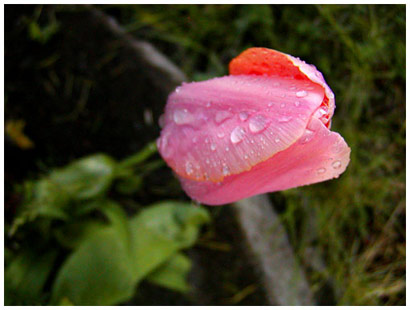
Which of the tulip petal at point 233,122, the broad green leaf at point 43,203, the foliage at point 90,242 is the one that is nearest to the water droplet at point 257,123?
the tulip petal at point 233,122

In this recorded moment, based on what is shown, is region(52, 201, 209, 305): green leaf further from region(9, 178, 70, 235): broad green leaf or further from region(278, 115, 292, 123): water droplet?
region(278, 115, 292, 123): water droplet

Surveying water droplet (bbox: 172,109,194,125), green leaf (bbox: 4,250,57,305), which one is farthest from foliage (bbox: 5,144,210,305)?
water droplet (bbox: 172,109,194,125)

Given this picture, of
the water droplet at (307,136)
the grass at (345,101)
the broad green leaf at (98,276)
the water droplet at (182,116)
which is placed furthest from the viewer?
the grass at (345,101)

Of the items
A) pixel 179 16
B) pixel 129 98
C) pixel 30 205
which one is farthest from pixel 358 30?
pixel 30 205

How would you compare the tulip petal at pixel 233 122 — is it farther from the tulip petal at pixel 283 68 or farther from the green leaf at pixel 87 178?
the green leaf at pixel 87 178
